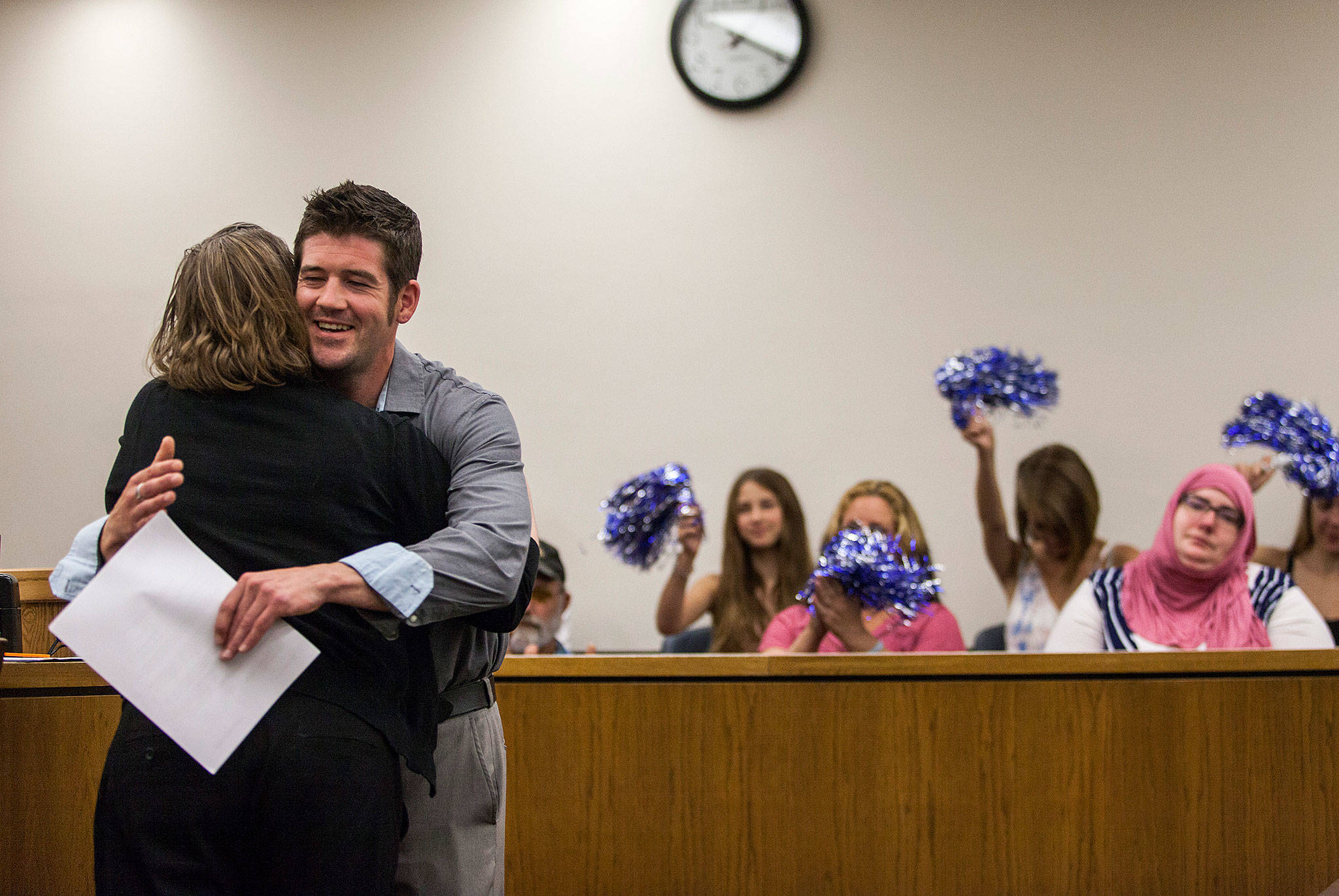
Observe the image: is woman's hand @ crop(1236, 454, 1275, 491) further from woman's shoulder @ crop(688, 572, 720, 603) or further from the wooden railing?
woman's shoulder @ crop(688, 572, 720, 603)

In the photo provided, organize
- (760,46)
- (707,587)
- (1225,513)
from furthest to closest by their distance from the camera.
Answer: (760,46)
(707,587)
(1225,513)

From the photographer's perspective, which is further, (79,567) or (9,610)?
(9,610)

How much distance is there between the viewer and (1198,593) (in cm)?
254

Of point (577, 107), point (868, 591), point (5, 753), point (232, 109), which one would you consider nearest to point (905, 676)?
point (868, 591)

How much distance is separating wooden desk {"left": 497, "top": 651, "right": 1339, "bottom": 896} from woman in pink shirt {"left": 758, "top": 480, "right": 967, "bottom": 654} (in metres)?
0.29

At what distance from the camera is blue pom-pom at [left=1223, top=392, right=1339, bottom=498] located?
9.25ft

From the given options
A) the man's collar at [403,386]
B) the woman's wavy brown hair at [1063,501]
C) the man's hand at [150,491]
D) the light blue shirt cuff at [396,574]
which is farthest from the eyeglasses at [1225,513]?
the man's hand at [150,491]

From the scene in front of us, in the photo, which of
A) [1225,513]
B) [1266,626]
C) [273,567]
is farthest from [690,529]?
[273,567]

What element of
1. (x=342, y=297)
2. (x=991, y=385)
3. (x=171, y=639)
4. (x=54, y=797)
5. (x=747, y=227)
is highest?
(x=747, y=227)

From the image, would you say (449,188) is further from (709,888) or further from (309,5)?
(709,888)

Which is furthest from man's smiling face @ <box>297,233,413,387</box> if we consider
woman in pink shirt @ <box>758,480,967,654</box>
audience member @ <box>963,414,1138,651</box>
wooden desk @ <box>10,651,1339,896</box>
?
audience member @ <box>963,414,1138,651</box>

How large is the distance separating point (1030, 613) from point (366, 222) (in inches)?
95.8

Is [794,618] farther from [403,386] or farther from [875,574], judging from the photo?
[403,386]

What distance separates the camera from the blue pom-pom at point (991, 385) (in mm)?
3004
